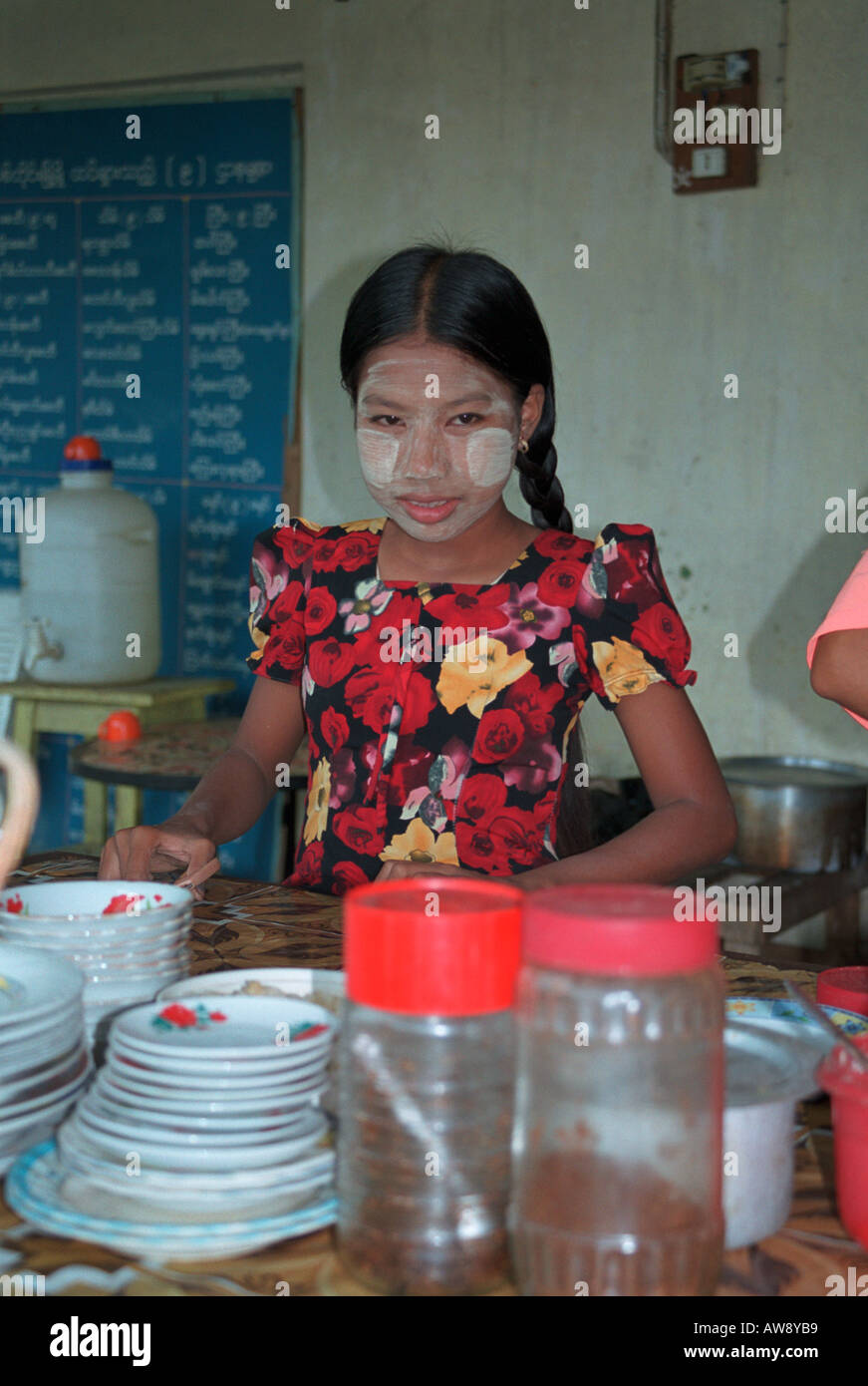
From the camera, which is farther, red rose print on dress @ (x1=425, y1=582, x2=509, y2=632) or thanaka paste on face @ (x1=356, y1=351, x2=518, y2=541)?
red rose print on dress @ (x1=425, y1=582, x2=509, y2=632)

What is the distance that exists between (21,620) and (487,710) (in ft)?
7.35

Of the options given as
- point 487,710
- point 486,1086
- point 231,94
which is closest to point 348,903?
point 486,1086

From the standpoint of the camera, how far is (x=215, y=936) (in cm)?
139

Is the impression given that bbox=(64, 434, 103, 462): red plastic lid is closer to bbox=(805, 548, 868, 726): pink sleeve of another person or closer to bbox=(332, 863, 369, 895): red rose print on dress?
bbox=(332, 863, 369, 895): red rose print on dress

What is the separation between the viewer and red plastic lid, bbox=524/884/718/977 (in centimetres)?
65

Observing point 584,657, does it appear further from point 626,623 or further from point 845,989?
point 845,989

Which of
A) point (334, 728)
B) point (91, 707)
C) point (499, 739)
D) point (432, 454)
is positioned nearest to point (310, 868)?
point (334, 728)

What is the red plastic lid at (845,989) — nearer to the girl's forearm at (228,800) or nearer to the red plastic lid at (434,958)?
the red plastic lid at (434,958)

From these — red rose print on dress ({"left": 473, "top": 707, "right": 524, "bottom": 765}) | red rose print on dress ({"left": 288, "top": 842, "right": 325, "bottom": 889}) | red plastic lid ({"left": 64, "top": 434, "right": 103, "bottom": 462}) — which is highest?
red plastic lid ({"left": 64, "top": 434, "right": 103, "bottom": 462})

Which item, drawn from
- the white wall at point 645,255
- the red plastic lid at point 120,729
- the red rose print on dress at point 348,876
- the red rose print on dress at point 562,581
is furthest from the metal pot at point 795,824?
the red plastic lid at point 120,729

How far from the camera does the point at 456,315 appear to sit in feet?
5.48

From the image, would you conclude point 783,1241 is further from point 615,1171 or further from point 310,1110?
point 310,1110

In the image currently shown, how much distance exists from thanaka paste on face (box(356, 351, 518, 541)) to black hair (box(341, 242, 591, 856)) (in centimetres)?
4

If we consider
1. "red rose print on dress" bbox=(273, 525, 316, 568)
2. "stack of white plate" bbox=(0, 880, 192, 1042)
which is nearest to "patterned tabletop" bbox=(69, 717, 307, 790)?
"red rose print on dress" bbox=(273, 525, 316, 568)
